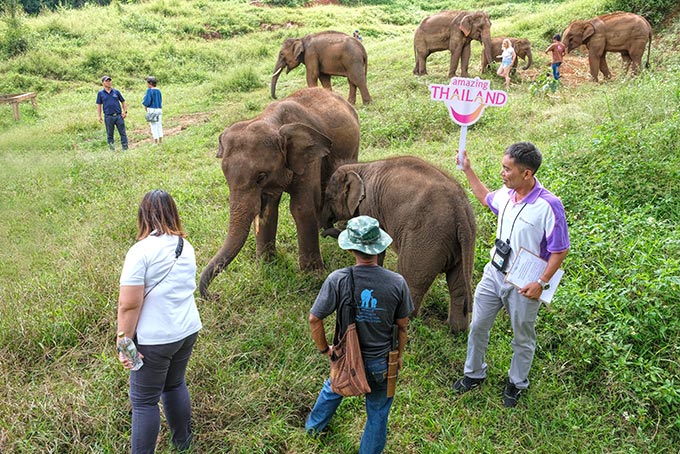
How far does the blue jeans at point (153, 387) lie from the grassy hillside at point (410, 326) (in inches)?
17.2

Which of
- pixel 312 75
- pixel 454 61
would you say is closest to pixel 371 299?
pixel 312 75

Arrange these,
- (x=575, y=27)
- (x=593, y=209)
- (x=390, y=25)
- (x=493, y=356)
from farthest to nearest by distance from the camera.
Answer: (x=390, y=25) < (x=575, y=27) < (x=593, y=209) < (x=493, y=356)

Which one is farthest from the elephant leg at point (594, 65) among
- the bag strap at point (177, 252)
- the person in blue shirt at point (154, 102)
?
the bag strap at point (177, 252)

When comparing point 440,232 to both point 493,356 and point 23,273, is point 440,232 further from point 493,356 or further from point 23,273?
point 23,273

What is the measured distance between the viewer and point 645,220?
5.07 metres

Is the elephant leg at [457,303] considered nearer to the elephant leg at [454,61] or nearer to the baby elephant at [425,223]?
the baby elephant at [425,223]

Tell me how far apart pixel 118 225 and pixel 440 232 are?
4.33m

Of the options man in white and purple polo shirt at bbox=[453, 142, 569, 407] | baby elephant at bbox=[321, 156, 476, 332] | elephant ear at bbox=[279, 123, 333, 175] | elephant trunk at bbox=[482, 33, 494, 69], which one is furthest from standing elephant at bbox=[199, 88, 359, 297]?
elephant trunk at bbox=[482, 33, 494, 69]

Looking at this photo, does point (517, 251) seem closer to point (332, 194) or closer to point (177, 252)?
point (177, 252)

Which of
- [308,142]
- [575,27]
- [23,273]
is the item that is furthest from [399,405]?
[575,27]

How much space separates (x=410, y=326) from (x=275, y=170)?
1.97 metres

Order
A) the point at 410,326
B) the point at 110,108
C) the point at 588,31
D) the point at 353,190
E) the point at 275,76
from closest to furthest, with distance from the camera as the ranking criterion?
the point at 410,326 → the point at 353,190 → the point at 110,108 → the point at 588,31 → the point at 275,76

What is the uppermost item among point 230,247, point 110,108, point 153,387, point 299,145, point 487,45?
point 487,45

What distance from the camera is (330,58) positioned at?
13.5m
